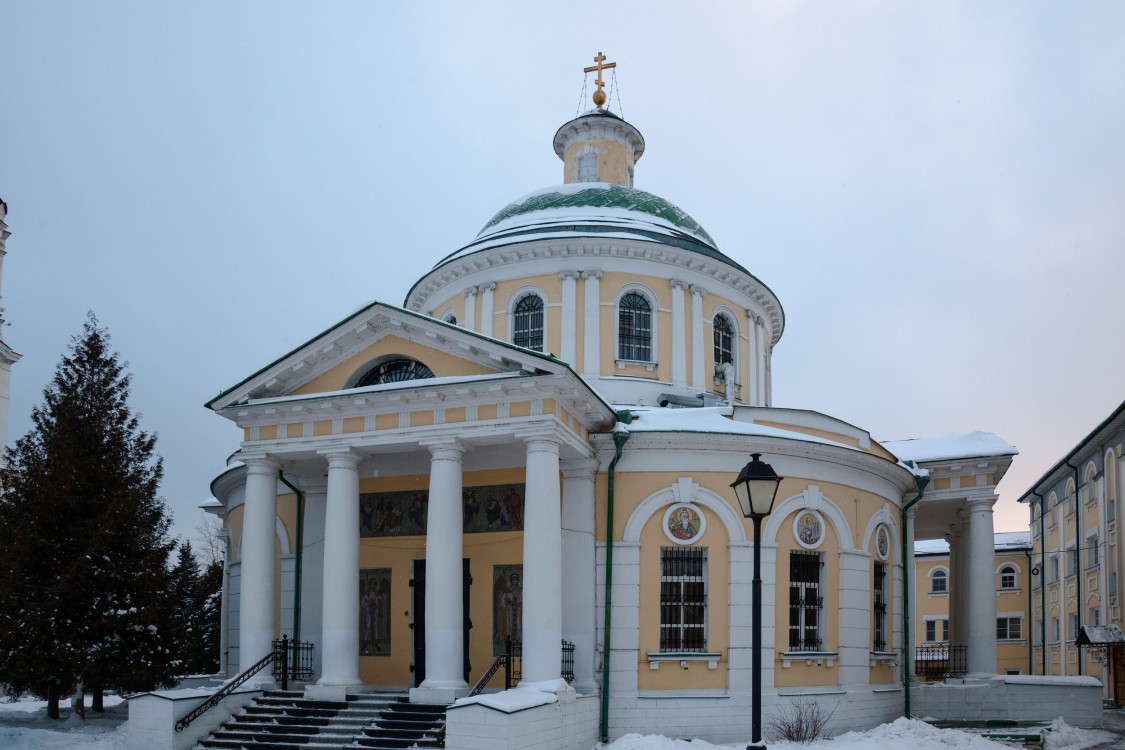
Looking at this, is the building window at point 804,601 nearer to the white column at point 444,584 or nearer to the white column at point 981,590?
the white column at point 981,590

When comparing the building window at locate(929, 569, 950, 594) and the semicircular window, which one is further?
the building window at locate(929, 569, 950, 594)

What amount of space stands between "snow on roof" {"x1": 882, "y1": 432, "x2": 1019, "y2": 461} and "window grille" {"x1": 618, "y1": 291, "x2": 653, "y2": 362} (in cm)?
556

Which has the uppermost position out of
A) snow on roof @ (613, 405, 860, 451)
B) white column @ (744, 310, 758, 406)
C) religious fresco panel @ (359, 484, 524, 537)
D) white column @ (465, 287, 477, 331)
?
white column @ (465, 287, 477, 331)

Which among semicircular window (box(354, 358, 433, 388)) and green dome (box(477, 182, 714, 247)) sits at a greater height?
green dome (box(477, 182, 714, 247))

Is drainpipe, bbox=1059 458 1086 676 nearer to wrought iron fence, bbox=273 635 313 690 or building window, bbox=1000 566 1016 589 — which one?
Answer: building window, bbox=1000 566 1016 589

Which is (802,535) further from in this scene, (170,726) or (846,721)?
(170,726)

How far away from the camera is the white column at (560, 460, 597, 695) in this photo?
706 inches

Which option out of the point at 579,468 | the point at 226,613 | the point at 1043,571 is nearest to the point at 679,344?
the point at 579,468

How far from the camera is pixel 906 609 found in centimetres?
2220

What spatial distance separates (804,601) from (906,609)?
4055 mm

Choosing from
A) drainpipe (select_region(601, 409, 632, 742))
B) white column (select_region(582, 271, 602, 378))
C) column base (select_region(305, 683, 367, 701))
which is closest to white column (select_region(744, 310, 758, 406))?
white column (select_region(582, 271, 602, 378))

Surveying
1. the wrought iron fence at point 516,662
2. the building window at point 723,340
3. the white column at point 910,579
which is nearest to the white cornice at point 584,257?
the building window at point 723,340

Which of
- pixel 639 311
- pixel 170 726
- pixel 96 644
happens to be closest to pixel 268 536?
pixel 170 726

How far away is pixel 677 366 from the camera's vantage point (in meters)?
22.8
